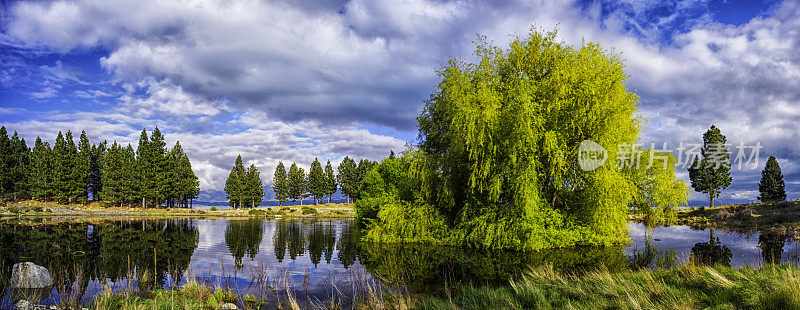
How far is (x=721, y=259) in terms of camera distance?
19375 millimetres

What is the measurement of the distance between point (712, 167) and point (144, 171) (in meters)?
112

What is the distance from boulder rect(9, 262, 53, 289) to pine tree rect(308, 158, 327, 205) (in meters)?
101

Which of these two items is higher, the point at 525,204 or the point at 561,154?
the point at 561,154

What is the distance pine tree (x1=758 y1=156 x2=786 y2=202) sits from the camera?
66.7 meters

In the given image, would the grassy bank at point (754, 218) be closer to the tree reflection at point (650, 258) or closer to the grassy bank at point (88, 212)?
the tree reflection at point (650, 258)

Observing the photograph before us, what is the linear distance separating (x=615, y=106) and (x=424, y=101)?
41.8 feet

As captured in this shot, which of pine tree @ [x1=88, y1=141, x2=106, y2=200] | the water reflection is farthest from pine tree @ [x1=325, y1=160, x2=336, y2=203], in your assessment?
the water reflection

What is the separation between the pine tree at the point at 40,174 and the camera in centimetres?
8161

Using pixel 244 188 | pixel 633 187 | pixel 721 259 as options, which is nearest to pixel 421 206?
pixel 633 187

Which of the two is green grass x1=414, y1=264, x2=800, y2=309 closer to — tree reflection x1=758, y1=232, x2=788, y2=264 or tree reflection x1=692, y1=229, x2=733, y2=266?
tree reflection x1=692, y1=229, x2=733, y2=266

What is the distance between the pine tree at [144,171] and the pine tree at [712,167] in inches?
4257

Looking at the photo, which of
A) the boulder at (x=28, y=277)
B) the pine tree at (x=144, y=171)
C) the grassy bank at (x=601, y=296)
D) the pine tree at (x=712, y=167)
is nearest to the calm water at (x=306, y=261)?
the boulder at (x=28, y=277)

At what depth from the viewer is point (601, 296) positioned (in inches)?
377

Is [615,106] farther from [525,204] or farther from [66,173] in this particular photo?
[66,173]
